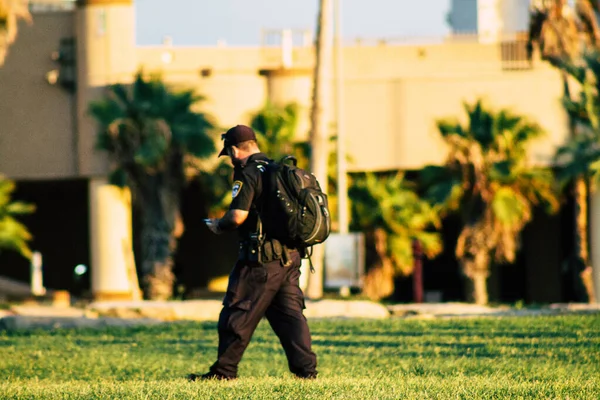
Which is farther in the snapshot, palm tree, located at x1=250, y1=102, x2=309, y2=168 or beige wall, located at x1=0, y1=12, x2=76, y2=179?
beige wall, located at x1=0, y1=12, x2=76, y2=179

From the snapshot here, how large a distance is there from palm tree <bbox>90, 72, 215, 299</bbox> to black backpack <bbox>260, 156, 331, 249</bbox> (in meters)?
24.0

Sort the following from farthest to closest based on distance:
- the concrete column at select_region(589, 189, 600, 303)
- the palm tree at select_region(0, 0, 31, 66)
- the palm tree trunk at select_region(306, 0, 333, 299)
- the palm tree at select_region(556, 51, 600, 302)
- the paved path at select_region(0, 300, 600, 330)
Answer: the concrete column at select_region(589, 189, 600, 303) → the palm tree at select_region(0, 0, 31, 66) → the palm tree at select_region(556, 51, 600, 302) → the palm tree trunk at select_region(306, 0, 333, 299) → the paved path at select_region(0, 300, 600, 330)

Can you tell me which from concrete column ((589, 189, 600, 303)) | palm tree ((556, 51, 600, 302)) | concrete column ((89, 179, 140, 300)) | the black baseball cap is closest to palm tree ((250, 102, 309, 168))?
concrete column ((89, 179, 140, 300))

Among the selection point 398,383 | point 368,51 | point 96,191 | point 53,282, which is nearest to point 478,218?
point 368,51

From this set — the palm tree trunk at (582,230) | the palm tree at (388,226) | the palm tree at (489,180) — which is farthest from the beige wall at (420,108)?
the palm tree at (489,180)

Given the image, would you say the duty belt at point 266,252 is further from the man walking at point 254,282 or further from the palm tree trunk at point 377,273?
the palm tree trunk at point 377,273

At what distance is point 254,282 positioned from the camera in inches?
337

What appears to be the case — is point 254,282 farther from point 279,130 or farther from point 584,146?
point 279,130

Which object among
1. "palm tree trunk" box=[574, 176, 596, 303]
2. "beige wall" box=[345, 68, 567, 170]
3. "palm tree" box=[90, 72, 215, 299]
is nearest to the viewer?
"palm tree" box=[90, 72, 215, 299]

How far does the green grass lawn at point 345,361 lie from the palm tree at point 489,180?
16.8 metres

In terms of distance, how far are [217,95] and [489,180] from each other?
28.7 feet

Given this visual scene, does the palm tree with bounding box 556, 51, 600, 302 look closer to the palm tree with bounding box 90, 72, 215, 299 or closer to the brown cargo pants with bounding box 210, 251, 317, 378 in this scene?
the palm tree with bounding box 90, 72, 215, 299

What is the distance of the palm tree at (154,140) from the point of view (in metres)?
32.6

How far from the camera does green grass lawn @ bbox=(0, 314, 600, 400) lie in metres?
8.09
